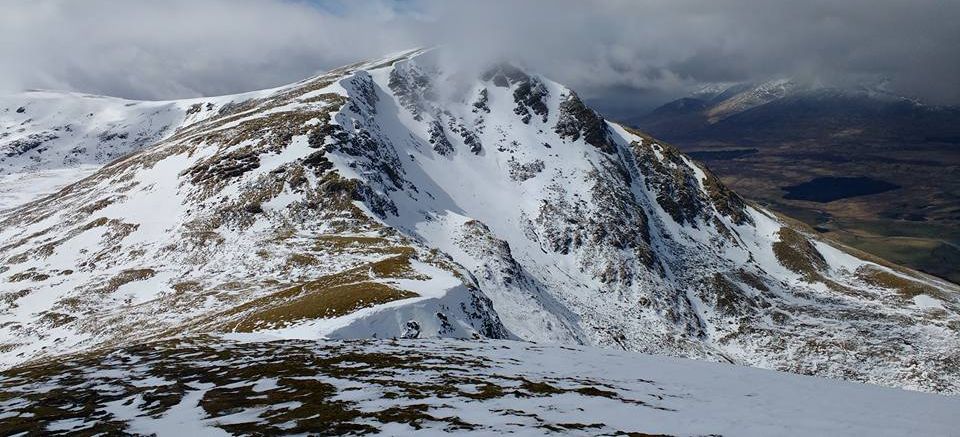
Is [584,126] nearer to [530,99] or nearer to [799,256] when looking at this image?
[530,99]

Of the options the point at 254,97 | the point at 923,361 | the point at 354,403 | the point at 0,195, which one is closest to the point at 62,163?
the point at 0,195

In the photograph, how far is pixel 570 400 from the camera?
15086 millimetres

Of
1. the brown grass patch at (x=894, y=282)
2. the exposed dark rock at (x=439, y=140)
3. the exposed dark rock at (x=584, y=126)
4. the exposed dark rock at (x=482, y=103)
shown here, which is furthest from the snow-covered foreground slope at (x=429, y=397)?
the exposed dark rock at (x=482, y=103)

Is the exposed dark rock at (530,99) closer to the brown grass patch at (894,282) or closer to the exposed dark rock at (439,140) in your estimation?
the exposed dark rock at (439,140)

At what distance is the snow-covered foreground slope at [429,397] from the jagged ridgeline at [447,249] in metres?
13.2

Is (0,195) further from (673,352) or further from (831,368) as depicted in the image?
(831,368)

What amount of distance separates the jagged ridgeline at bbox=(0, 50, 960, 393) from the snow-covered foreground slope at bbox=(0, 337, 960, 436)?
13.2 metres

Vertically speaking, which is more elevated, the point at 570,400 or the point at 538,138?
the point at 538,138

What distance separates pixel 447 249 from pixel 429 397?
69.7 m

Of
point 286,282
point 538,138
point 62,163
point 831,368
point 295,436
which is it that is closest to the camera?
point 295,436

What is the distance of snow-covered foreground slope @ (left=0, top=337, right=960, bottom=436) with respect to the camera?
39.9 feet

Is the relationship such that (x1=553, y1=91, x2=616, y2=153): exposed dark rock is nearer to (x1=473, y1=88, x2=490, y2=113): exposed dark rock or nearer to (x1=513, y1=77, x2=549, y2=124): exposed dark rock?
(x1=513, y1=77, x2=549, y2=124): exposed dark rock

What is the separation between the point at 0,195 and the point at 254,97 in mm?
80612

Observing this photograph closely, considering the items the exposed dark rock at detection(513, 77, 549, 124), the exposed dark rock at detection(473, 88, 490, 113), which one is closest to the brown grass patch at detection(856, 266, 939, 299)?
the exposed dark rock at detection(513, 77, 549, 124)
